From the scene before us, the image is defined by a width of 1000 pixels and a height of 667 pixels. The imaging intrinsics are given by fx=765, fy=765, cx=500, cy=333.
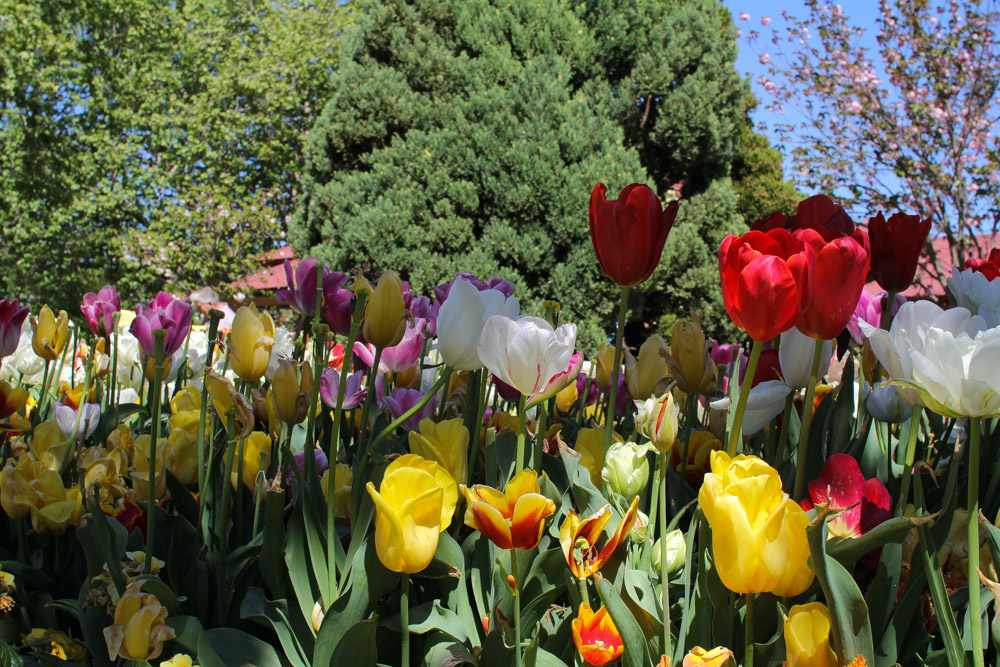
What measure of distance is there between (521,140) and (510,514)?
7.25 m

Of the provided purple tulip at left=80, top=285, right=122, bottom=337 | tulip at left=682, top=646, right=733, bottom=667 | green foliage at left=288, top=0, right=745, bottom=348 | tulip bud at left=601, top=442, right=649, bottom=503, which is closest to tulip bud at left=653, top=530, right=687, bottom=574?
tulip bud at left=601, top=442, right=649, bottom=503

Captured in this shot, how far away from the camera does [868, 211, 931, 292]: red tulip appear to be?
3.58ft

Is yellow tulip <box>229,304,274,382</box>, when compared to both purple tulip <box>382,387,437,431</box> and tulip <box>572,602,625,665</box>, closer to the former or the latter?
purple tulip <box>382,387,437,431</box>

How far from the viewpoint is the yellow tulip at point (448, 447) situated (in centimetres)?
93

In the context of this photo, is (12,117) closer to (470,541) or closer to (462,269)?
(462,269)

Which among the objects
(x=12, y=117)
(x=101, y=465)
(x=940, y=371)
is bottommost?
(x=101, y=465)

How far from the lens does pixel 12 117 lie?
11.8m

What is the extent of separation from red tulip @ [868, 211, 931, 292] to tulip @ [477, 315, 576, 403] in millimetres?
553

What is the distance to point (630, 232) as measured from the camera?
3.20 feet

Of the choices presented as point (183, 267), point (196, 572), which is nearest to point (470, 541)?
point (196, 572)

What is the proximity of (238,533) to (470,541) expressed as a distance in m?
0.36

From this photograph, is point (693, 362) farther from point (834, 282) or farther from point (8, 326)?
point (8, 326)

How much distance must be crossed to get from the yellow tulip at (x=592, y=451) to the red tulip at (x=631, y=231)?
26cm

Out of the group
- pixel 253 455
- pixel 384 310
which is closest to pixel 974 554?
pixel 384 310
